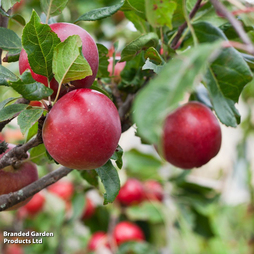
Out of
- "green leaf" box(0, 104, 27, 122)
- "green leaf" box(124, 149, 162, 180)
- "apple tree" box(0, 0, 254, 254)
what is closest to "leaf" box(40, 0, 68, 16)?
"apple tree" box(0, 0, 254, 254)

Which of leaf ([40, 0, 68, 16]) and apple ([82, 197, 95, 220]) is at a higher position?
leaf ([40, 0, 68, 16])

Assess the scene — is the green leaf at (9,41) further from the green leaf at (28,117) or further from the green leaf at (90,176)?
the green leaf at (90,176)

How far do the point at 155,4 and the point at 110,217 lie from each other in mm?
1213

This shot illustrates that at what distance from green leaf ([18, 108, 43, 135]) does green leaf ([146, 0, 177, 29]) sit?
0.70ft

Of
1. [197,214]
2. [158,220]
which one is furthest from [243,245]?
[158,220]

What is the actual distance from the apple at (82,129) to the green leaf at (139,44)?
0.39 feet

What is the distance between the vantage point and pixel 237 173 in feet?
6.59

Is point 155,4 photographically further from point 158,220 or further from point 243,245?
point 243,245

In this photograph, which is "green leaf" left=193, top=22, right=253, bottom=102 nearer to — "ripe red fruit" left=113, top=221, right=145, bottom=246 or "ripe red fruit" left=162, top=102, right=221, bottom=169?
"ripe red fruit" left=162, top=102, right=221, bottom=169

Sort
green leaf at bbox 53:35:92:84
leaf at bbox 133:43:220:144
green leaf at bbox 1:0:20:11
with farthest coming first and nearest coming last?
green leaf at bbox 1:0:20:11 < green leaf at bbox 53:35:92:84 < leaf at bbox 133:43:220:144

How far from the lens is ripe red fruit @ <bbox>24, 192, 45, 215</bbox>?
4.56ft

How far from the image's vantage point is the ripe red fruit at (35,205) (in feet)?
4.56

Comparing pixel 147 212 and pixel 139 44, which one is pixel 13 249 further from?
pixel 139 44

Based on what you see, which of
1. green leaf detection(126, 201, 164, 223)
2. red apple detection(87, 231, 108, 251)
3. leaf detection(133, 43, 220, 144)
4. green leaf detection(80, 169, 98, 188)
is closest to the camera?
leaf detection(133, 43, 220, 144)
